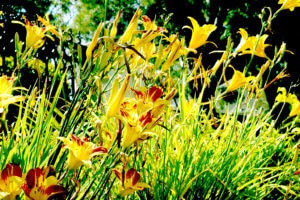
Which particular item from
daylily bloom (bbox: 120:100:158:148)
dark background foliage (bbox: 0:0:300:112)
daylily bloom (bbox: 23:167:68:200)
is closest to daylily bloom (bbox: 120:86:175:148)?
daylily bloom (bbox: 120:100:158:148)

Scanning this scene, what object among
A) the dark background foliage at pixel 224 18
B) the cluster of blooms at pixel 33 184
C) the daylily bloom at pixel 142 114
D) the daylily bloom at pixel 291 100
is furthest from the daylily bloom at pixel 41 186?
the dark background foliage at pixel 224 18

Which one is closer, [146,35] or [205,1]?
[146,35]

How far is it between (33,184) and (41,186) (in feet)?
0.06

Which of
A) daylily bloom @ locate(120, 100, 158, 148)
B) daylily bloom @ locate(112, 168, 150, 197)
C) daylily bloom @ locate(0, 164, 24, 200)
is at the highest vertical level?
daylily bloom @ locate(120, 100, 158, 148)

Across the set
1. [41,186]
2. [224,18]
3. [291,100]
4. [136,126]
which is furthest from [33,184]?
[224,18]

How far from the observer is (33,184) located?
451 mm

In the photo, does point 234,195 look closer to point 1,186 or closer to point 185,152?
point 185,152

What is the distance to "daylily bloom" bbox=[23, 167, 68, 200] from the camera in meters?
0.45

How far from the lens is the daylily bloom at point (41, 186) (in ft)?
1.47

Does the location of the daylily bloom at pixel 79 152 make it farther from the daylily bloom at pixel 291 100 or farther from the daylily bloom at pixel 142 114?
the daylily bloom at pixel 291 100

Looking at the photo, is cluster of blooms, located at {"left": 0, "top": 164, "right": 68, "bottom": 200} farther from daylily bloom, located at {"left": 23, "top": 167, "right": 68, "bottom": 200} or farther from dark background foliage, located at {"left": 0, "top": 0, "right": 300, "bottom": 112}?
dark background foliage, located at {"left": 0, "top": 0, "right": 300, "bottom": 112}

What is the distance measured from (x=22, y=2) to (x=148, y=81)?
9.34ft

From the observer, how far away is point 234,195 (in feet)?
3.30

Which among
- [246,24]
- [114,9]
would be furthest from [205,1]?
[114,9]
